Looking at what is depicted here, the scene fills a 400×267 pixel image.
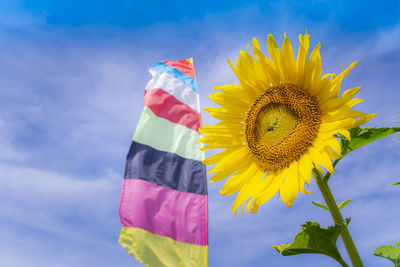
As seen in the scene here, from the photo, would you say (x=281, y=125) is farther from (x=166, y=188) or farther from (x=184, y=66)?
(x=184, y=66)

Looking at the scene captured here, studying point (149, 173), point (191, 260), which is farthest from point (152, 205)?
point (191, 260)

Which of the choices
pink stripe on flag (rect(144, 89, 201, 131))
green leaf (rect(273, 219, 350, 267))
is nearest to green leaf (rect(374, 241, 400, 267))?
green leaf (rect(273, 219, 350, 267))

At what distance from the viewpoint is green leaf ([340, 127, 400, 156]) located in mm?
1521

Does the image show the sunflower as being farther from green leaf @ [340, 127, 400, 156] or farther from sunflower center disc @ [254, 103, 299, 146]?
green leaf @ [340, 127, 400, 156]

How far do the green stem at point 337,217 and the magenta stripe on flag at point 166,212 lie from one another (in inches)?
290

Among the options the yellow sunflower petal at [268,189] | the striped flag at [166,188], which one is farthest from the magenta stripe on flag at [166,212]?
the yellow sunflower petal at [268,189]

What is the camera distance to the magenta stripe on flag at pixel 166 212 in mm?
8562

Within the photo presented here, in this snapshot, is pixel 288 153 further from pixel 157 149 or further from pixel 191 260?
pixel 157 149

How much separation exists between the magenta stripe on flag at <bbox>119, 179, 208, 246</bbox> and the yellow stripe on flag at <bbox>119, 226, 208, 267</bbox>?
0.42 ft

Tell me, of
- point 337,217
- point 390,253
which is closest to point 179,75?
point 390,253

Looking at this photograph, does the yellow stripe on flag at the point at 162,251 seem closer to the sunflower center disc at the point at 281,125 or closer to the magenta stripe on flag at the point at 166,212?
the magenta stripe on flag at the point at 166,212

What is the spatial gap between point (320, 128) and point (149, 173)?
7.88 metres

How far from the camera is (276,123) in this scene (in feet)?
5.81

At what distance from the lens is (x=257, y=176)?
172 centimetres
